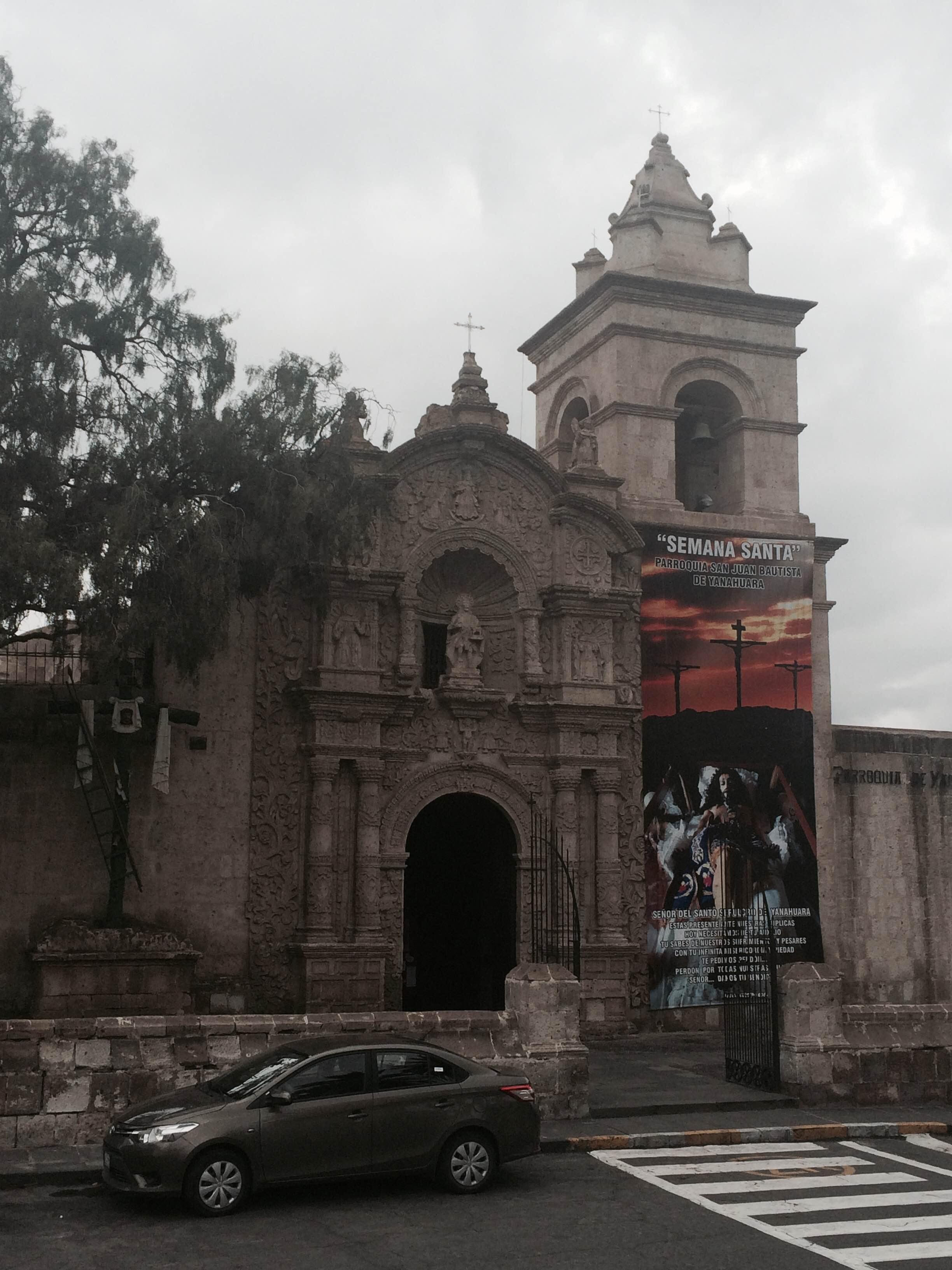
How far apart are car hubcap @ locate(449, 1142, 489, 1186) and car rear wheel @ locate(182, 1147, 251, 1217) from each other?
73.4 inches

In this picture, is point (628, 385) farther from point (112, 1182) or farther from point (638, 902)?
point (112, 1182)

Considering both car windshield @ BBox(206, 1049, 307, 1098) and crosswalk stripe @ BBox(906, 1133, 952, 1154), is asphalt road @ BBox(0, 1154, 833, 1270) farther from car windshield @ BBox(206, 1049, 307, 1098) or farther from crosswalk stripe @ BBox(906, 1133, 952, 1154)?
crosswalk stripe @ BBox(906, 1133, 952, 1154)

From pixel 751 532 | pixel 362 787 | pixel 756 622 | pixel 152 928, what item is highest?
pixel 751 532

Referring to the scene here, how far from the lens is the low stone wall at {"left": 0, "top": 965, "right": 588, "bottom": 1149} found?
13102 mm

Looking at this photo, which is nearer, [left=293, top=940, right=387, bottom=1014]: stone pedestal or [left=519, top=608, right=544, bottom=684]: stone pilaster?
[left=293, top=940, right=387, bottom=1014]: stone pedestal

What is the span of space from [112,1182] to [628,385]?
685 inches

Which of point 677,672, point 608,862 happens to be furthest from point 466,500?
A: point 608,862

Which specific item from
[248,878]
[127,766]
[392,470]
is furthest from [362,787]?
[392,470]

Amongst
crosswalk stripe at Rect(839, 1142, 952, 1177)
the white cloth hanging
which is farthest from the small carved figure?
crosswalk stripe at Rect(839, 1142, 952, 1177)

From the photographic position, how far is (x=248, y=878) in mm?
20938

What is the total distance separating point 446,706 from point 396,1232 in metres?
12.3

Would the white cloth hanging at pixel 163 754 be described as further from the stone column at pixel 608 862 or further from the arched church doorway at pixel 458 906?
the stone column at pixel 608 862

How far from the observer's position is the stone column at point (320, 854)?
68.4 feet

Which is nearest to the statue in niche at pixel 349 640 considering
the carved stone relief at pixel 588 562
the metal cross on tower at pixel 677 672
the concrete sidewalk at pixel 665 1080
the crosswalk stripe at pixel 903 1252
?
the carved stone relief at pixel 588 562
